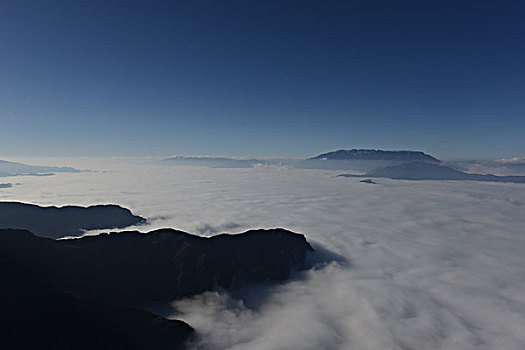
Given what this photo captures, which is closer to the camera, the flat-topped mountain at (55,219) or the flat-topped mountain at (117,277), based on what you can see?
the flat-topped mountain at (117,277)

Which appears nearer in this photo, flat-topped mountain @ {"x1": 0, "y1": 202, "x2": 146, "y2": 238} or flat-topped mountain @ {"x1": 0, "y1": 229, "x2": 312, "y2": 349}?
flat-topped mountain @ {"x1": 0, "y1": 229, "x2": 312, "y2": 349}

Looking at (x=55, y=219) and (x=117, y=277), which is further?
(x=55, y=219)

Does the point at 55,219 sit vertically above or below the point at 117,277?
above

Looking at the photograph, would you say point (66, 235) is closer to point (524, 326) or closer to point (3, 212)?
point (3, 212)
